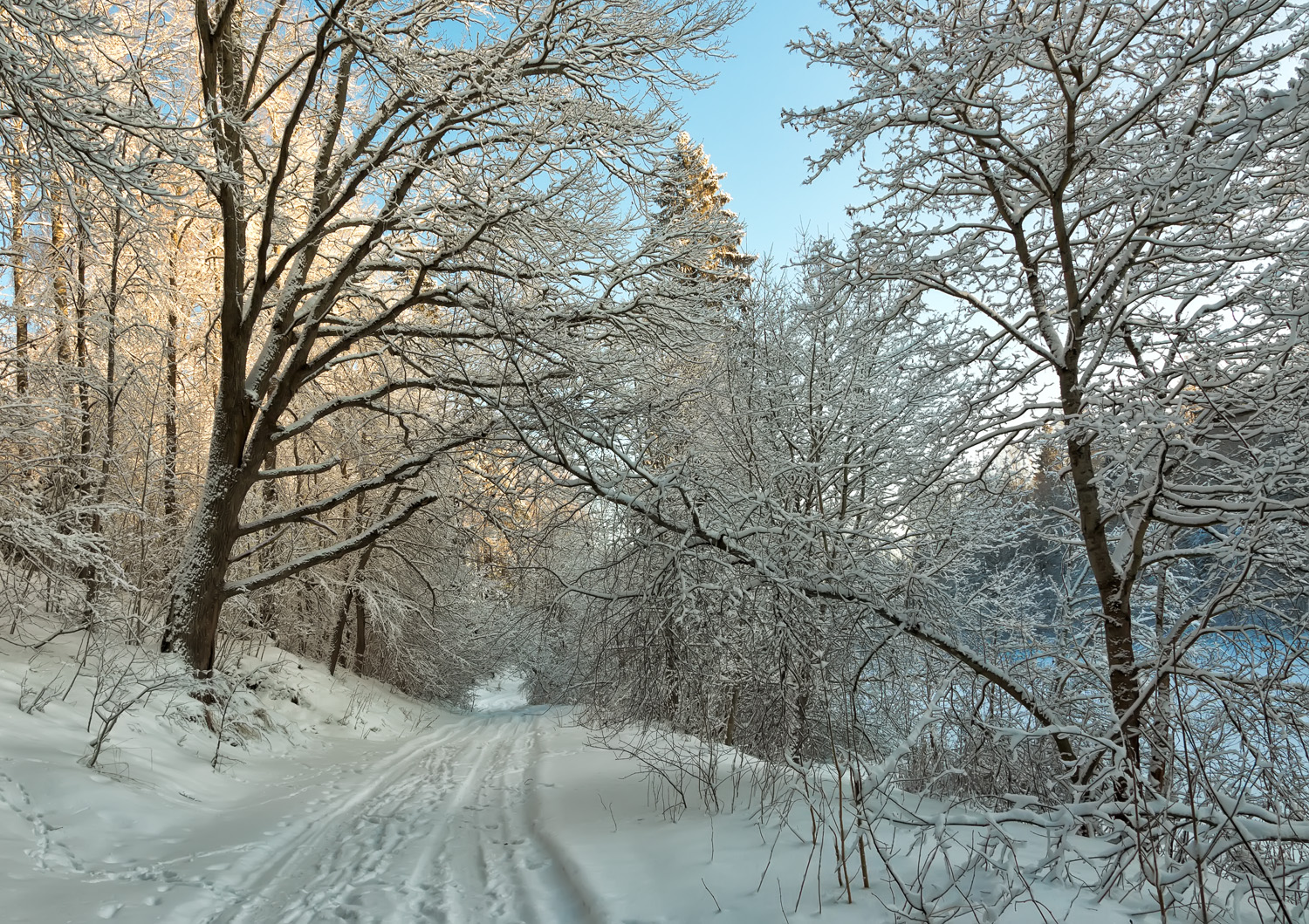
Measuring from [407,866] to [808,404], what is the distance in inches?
311

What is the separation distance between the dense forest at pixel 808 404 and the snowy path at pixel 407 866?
1.30 meters

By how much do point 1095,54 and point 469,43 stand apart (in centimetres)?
733

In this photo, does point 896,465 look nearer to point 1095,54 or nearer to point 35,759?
point 1095,54

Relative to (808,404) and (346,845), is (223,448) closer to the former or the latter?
(346,845)

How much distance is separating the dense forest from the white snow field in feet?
1.51

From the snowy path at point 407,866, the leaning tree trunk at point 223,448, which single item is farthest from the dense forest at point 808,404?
the snowy path at point 407,866

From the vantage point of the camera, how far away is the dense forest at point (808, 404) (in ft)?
13.0

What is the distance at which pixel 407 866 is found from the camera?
16.0 ft

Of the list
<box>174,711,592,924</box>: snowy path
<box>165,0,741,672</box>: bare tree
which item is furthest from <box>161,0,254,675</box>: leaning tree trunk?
<box>174,711,592,924</box>: snowy path

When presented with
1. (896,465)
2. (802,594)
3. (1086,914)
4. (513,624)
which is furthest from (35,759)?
(896,465)

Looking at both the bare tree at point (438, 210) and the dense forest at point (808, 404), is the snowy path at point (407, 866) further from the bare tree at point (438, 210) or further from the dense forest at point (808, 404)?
the bare tree at point (438, 210)

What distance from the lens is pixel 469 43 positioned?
9031 mm

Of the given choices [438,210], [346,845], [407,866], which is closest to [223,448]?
[438,210]

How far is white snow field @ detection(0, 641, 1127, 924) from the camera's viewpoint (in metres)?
3.74
